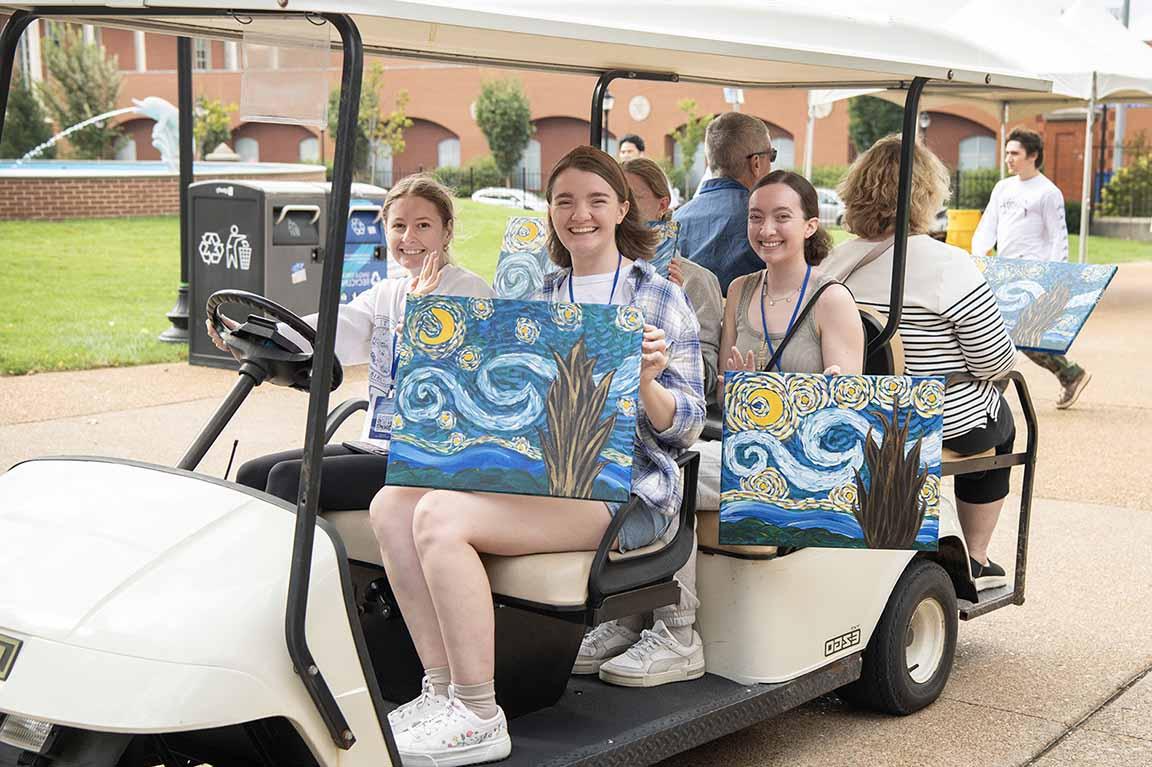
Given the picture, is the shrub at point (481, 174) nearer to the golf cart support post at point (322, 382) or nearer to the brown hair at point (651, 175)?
the brown hair at point (651, 175)

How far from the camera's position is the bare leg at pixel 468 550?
281 cm

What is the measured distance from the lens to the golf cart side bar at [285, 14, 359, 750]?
93.0 inches

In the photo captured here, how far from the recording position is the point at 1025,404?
14.3 ft

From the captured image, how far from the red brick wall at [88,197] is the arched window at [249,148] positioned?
2409 centimetres

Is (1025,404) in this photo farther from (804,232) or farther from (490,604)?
(490,604)

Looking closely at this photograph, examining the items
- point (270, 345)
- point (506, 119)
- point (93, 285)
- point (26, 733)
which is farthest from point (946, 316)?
point (506, 119)

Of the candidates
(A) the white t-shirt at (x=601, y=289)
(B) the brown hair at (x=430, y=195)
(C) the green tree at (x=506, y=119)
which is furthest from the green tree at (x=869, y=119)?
(A) the white t-shirt at (x=601, y=289)

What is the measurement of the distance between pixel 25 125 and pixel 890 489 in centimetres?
3255

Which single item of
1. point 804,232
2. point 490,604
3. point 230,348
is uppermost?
point 804,232

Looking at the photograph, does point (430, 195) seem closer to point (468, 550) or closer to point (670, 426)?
point (670, 426)

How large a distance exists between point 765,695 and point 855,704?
65cm

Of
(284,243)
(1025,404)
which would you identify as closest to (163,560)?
(1025,404)

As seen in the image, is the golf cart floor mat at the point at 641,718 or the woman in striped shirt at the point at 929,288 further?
the woman in striped shirt at the point at 929,288

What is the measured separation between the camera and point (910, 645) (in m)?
3.95
